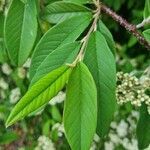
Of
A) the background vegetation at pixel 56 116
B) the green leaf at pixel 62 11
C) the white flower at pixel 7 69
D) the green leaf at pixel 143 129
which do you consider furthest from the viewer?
the white flower at pixel 7 69

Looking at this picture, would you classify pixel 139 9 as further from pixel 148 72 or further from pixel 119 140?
pixel 148 72

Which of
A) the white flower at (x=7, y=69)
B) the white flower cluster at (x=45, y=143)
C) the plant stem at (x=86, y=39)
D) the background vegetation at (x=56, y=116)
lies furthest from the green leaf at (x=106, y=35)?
the white flower at (x=7, y=69)

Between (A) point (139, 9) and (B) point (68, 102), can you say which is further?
(A) point (139, 9)

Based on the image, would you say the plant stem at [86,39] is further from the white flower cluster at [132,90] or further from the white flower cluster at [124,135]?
the white flower cluster at [124,135]

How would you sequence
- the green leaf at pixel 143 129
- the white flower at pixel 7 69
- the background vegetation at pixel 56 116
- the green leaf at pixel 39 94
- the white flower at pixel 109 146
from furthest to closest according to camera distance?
the white flower at pixel 7 69 < the white flower at pixel 109 146 < the background vegetation at pixel 56 116 < the green leaf at pixel 143 129 < the green leaf at pixel 39 94

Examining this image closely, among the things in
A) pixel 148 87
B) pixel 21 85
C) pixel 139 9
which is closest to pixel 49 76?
pixel 148 87

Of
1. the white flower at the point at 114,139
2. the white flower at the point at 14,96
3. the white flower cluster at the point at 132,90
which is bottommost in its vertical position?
the white flower at the point at 114,139

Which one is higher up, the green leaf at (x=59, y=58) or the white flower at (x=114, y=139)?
the green leaf at (x=59, y=58)
